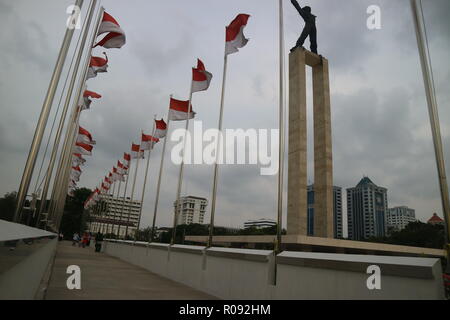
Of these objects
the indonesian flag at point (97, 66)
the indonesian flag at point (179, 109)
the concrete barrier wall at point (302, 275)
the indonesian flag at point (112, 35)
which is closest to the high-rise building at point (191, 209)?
the indonesian flag at point (179, 109)

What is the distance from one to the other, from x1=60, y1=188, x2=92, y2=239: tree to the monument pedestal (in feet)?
164

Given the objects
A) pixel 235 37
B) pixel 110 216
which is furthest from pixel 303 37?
pixel 110 216

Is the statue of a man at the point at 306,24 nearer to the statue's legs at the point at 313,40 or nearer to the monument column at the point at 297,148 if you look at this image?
the statue's legs at the point at 313,40

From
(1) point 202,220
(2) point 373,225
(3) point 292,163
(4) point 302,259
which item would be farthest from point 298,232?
(1) point 202,220

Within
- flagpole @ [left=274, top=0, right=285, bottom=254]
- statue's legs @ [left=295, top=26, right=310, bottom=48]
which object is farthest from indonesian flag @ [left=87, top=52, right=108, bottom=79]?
statue's legs @ [left=295, top=26, right=310, bottom=48]

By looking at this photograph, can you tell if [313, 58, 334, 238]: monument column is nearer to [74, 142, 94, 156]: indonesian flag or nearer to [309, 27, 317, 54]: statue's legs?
[309, 27, 317, 54]: statue's legs

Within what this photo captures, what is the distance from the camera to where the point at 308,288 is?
4527 millimetres

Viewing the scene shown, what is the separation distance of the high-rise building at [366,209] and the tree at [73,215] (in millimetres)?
53048

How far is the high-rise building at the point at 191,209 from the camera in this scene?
124625 mm

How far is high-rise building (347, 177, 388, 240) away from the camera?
61906 mm

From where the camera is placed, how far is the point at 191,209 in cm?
12562

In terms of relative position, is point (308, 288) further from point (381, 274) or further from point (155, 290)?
point (155, 290)

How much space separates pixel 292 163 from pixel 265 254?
1574cm

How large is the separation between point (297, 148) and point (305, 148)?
557mm
